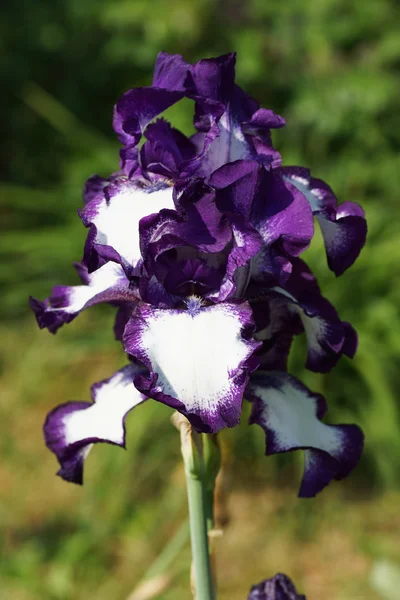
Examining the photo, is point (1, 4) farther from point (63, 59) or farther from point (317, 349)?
point (317, 349)

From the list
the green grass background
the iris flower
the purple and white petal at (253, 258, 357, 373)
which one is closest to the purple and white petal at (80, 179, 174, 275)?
the iris flower

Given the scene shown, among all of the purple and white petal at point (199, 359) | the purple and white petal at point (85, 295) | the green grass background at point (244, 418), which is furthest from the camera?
the green grass background at point (244, 418)

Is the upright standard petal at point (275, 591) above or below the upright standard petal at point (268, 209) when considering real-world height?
below

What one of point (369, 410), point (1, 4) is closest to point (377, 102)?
point (369, 410)

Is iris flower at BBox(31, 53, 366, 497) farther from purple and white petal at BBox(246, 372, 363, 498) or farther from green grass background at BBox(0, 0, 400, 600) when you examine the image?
green grass background at BBox(0, 0, 400, 600)

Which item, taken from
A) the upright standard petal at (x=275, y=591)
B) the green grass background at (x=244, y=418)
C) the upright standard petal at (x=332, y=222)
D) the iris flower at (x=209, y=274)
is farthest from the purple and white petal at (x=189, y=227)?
the green grass background at (x=244, y=418)

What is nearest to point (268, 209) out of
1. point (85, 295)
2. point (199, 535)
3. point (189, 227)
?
point (189, 227)

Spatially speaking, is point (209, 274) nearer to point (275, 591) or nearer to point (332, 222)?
point (332, 222)

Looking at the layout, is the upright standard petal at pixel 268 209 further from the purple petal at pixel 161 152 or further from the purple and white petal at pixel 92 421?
the purple and white petal at pixel 92 421

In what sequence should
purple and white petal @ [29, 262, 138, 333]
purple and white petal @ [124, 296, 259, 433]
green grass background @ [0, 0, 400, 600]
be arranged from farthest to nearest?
1. green grass background @ [0, 0, 400, 600]
2. purple and white petal @ [29, 262, 138, 333]
3. purple and white petal @ [124, 296, 259, 433]
